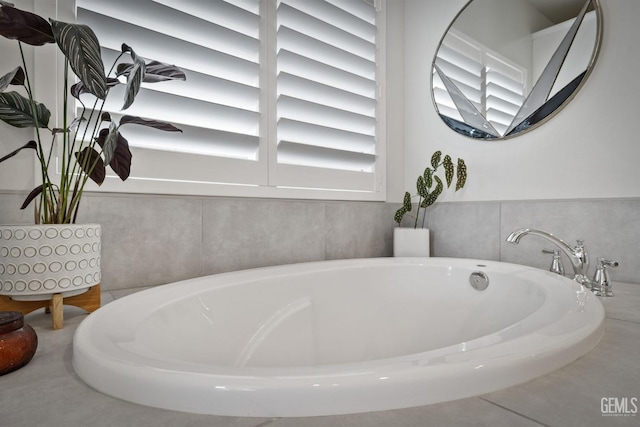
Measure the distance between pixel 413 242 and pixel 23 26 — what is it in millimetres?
1513

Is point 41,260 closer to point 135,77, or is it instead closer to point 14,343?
point 14,343

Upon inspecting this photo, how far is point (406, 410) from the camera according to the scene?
1.34ft

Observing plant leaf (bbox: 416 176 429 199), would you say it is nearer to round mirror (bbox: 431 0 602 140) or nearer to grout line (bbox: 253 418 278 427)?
round mirror (bbox: 431 0 602 140)

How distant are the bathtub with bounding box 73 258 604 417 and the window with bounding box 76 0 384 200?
0.44 metres

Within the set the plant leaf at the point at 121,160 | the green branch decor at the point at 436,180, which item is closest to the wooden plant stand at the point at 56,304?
the plant leaf at the point at 121,160

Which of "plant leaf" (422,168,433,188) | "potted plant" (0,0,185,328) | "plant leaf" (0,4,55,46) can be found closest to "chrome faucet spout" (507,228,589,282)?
"plant leaf" (422,168,433,188)

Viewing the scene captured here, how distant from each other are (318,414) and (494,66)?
5.66ft

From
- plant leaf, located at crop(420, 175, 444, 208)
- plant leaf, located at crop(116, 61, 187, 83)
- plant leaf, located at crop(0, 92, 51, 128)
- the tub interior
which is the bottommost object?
the tub interior

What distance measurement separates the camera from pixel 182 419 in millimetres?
392

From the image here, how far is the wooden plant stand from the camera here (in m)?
0.73

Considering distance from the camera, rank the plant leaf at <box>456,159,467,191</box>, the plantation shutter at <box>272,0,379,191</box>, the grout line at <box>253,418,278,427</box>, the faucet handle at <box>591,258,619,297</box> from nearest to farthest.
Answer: the grout line at <box>253,418,278,427</box>, the faucet handle at <box>591,258,619,297</box>, the plantation shutter at <box>272,0,379,191</box>, the plant leaf at <box>456,159,467,191</box>

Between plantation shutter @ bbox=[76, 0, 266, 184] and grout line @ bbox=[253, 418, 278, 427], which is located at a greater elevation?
plantation shutter @ bbox=[76, 0, 266, 184]

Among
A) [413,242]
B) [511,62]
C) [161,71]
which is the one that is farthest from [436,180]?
[161,71]

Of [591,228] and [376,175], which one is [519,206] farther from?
[376,175]
